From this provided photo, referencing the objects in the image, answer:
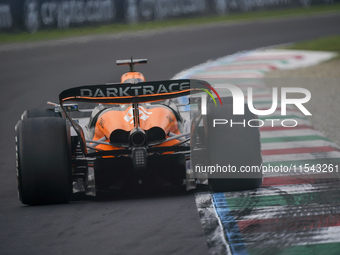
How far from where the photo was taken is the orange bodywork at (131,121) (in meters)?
6.38

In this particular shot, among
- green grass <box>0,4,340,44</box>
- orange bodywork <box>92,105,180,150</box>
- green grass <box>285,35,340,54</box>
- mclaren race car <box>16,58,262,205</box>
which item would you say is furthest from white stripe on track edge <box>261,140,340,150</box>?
green grass <box>0,4,340,44</box>

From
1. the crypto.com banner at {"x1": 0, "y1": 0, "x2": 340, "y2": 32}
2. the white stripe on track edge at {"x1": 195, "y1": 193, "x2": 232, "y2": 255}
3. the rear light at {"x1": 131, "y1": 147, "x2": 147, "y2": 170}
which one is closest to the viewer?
the white stripe on track edge at {"x1": 195, "y1": 193, "x2": 232, "y2": 255}

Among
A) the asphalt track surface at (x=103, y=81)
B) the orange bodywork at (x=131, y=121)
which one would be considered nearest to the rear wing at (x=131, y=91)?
the orange bodywork at (x=131, y=121)

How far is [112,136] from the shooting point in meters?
6.34

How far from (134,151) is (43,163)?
976 millimetres

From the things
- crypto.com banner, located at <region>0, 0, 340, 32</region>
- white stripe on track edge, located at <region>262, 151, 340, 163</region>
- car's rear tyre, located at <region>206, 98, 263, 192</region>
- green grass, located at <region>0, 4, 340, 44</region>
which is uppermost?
crypto.com banner, located at <region>0, 0, 340, 32</region>

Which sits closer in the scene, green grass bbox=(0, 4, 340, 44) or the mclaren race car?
the mclaren race car

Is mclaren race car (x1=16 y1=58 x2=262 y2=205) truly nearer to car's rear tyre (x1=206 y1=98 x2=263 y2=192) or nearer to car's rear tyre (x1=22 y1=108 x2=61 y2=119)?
car's rear tyre (x1=206 y1=98 x2=263 y2=192)

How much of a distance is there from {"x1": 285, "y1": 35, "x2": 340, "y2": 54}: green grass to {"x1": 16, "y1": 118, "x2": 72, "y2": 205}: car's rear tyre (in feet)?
48.4

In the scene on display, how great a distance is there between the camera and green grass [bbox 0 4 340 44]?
1939 cm

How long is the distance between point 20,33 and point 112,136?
14.1m

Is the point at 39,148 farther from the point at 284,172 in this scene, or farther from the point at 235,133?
the point at 284,172

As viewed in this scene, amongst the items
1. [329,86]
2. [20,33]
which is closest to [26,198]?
[329,86]

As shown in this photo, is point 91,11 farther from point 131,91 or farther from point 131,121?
point 131,91
